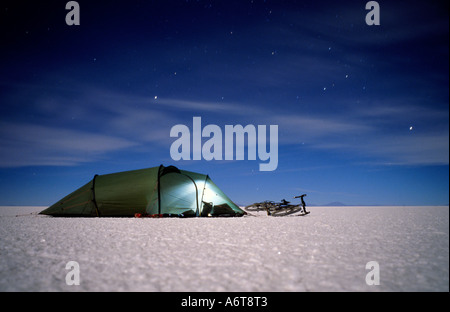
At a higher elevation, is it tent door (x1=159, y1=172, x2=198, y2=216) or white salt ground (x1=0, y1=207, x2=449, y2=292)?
tent door (x1=159, y1=172, x2=198, y2=216)

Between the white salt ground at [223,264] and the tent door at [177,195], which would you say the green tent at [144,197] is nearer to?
the tent door at [177,195]

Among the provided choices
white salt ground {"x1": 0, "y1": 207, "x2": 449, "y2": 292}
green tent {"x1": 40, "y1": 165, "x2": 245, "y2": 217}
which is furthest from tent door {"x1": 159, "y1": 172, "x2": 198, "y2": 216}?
white salt ground {"x1": 0, "y1": 207, "x2": 449, "y2": 292}

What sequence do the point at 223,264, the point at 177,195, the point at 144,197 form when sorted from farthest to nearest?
the point at 177,195 → the point at 144,197 → the point at 223,264

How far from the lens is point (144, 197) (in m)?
16.6

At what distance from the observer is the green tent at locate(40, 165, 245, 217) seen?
16.6 meters

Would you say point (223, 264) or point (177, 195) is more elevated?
point (177, 195)

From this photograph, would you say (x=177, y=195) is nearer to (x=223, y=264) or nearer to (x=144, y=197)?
(x=144, y=197)

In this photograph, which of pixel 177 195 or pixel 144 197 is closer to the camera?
pixel 144 197

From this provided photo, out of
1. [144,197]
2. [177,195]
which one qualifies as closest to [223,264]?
[177,195]

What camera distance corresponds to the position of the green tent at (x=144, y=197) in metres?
16.6

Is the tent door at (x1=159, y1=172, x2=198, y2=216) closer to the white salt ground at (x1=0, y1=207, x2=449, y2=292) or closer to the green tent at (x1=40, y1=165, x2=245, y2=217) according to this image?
the green tent at (x1=40, y1=165, x2=245, y2=217)
